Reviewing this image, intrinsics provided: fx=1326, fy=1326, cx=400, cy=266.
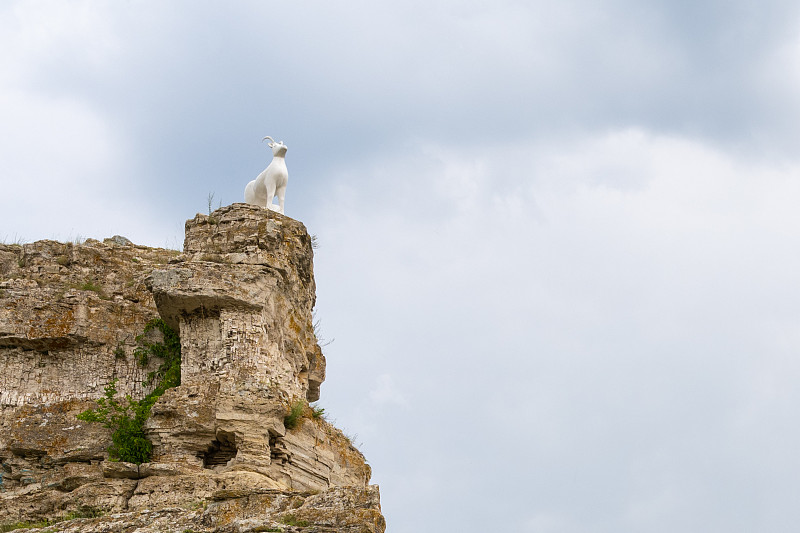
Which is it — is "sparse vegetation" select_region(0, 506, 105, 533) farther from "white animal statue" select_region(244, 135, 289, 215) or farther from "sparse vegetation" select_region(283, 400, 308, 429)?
"white animal statue" select_region(244, 135, 289, 215)

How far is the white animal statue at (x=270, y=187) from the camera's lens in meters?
26.7

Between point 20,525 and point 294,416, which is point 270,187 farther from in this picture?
point 20,525

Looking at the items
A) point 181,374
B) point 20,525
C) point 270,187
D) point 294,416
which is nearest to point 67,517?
point 20,525

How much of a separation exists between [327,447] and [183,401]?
115 inches

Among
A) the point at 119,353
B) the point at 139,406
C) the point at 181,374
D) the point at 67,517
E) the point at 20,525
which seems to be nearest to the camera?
the point at 20,525

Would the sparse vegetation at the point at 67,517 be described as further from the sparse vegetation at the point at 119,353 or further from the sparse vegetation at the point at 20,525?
the sparse vegetation at the point at 119,353

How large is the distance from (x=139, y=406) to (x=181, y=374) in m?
0.92

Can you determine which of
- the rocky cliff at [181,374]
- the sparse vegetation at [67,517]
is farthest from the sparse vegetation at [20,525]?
the rocky cliff at [181,374]

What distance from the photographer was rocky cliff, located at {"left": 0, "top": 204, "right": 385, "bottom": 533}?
21.5 metres

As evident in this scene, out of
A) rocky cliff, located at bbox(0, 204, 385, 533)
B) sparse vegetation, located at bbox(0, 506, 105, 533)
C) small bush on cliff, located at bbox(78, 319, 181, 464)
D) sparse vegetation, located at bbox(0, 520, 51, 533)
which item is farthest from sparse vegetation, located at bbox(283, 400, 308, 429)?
sparse vegetation, located at bbox(0, 520, 51, 533)

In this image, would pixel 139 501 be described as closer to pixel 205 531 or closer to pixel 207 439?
pixel 207 439

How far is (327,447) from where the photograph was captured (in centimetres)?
2397

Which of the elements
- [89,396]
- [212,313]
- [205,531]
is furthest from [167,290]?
[205,531]

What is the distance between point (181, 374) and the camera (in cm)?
2370
